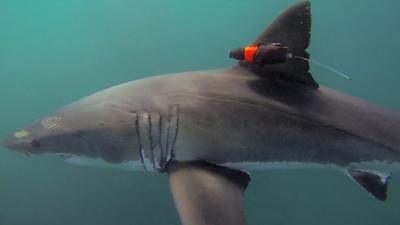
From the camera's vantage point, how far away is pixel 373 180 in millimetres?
3969

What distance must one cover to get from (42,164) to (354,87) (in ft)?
63.1

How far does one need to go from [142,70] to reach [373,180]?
26.1m

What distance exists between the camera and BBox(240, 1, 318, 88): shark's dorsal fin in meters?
3.94

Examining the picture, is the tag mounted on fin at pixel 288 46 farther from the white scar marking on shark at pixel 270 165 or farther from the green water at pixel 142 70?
the green water at pixel 142 70

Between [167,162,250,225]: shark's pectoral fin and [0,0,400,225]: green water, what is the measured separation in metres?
11.7

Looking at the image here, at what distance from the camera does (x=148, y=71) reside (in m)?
29.1

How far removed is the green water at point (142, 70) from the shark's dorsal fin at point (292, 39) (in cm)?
1158

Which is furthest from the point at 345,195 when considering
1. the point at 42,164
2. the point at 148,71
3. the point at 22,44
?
the point at 22,44

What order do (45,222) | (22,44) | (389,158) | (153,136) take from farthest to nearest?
(22,44)
(45,222)
(389,158)
(153,136)

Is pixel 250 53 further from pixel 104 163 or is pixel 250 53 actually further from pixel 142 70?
pixel 142 70

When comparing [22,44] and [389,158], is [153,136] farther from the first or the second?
[22,44]

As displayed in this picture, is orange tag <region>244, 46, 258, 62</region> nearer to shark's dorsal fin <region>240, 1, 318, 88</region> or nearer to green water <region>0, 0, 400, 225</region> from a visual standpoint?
shark's dorsal fin <region>240, 1, 318, 88</region>

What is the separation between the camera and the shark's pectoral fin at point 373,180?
392cm

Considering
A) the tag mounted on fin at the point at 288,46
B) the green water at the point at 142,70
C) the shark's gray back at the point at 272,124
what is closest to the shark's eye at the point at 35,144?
the shark's gray back at the point at 272,124
